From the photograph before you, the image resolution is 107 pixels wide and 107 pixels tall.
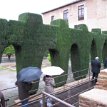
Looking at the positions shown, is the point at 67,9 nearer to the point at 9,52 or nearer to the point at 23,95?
the point at 9,52

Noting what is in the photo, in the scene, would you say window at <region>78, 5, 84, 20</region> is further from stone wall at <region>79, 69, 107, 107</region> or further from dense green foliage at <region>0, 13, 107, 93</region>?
stone wall at <region>79, 69, 107, 107</region>

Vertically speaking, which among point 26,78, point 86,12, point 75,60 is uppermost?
point 86,12

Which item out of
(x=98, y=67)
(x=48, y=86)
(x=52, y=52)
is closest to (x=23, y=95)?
(x=48, y=86)

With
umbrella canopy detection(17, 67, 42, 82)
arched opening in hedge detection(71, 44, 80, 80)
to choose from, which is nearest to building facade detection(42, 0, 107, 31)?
arched opening in hedge detection(71, 44, 80, 80)

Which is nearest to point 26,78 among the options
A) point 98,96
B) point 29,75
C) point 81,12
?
point 29,75

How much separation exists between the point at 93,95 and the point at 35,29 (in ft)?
21.7

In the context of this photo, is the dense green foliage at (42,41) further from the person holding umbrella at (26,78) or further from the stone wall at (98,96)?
the stone wall at (98,96)

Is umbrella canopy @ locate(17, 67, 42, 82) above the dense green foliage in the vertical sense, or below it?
below

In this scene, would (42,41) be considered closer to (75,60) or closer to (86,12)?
(75,60)

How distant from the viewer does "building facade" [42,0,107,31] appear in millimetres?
30580

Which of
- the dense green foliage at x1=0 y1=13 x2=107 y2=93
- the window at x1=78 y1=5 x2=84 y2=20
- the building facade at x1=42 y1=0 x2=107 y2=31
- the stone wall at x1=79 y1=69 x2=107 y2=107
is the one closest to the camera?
the stone wall at x1=79 y1=69 x2=107 y2=107

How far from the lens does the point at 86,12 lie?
32.7 metres

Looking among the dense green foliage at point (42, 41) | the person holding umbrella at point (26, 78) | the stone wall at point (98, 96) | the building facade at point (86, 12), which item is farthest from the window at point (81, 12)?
the stone wall at point (98, 96)

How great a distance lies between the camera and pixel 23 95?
912 cm
